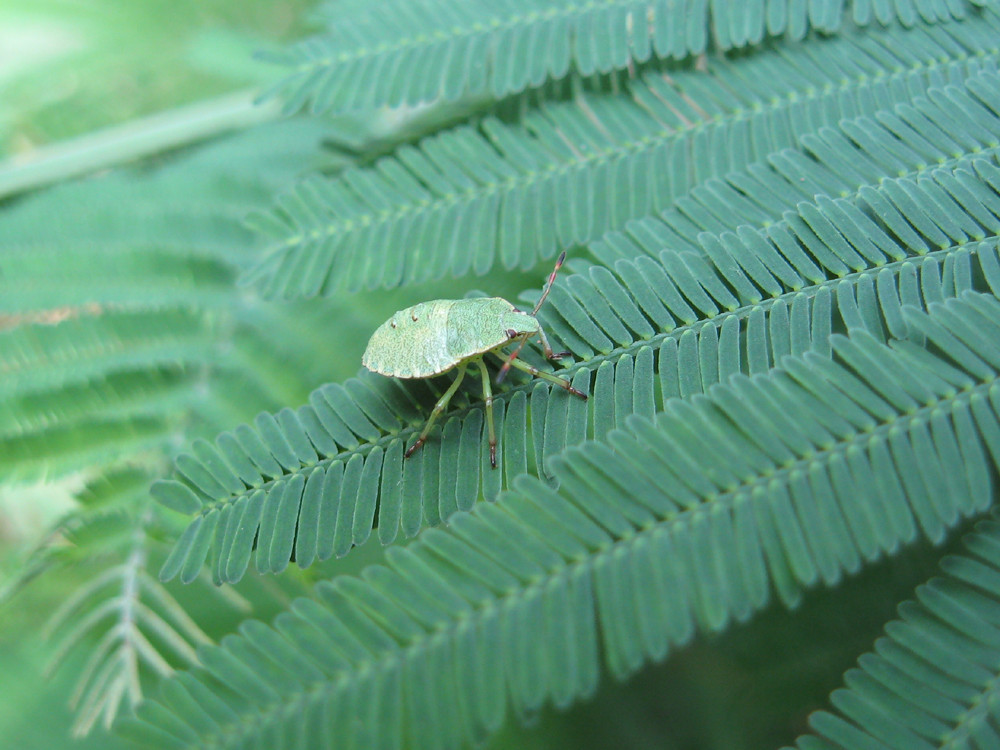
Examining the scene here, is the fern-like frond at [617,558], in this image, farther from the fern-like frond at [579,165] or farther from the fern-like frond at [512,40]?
the fern-like frond at [512,40]

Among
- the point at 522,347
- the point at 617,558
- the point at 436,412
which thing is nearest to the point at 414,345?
the point at 436,412

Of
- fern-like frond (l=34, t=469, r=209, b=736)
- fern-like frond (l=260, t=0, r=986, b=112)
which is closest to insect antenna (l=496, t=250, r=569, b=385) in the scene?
fern-like frond (l=260, t=0, r=986, b=112)

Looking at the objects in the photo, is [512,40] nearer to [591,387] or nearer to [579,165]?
[579,165]

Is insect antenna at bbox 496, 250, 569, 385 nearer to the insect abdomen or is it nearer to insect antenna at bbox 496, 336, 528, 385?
insect antenna at bbox 496, 336, 528, 385

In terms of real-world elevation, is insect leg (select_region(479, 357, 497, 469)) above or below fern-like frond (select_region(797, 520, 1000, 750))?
above

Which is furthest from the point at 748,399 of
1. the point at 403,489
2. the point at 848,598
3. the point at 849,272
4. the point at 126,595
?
the point at 126,595

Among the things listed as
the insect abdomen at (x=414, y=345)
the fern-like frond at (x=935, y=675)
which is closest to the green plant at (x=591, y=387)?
the fern-like frond at (x=935, y=675)
